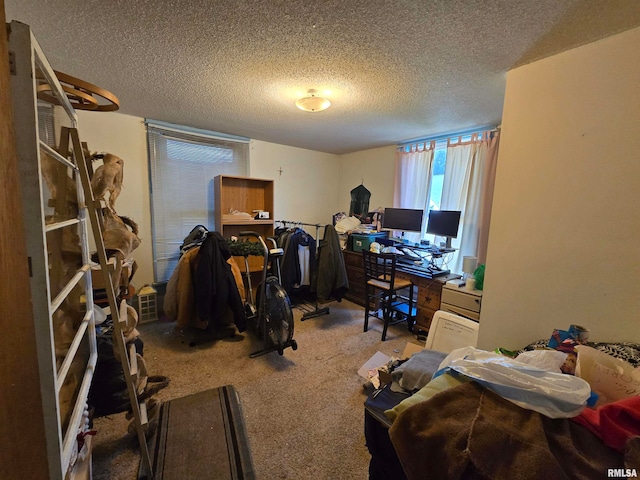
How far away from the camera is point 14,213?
56 centimetres

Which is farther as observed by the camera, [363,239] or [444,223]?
[363,239]

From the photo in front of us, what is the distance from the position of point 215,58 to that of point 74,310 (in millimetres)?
1607

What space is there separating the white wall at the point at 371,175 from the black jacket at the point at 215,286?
2.57m

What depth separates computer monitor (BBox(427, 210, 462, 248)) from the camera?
2992mm

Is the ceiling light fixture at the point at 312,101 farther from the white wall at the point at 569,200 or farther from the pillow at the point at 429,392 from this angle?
the pillow at the point at 429,392

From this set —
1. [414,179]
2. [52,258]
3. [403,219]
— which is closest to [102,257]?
[52,258]

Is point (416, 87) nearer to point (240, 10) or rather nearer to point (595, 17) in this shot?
point (595, 17)

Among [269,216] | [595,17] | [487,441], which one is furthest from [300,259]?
[595,17]

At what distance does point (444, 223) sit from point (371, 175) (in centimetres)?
159

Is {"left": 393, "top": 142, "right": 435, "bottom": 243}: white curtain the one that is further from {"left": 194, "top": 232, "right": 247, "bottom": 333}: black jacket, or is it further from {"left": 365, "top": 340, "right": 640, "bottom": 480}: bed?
{"left": 365, "top": 340, "right": 640, "bottom": 480}: bed

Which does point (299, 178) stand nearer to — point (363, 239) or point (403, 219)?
point (363, 239)

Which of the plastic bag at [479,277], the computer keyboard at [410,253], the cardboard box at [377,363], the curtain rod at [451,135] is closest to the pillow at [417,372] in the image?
the cardboard box at [377,363]

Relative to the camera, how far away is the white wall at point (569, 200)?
128 centimetres

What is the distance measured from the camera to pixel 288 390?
1.99 metres
